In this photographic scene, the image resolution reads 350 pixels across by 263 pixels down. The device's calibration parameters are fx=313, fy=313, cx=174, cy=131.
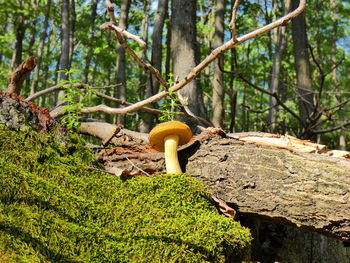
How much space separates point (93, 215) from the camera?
1.99 meters

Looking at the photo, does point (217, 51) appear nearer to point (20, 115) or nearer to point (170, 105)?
point (170, 105)

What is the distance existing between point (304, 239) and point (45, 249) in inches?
110

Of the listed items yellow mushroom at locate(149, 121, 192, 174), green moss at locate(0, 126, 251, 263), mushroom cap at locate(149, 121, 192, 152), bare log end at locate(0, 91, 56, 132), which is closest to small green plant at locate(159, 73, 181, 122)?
mushroom cap at locate(149, 121, 192, 152)

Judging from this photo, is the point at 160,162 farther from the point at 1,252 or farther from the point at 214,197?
the point at 1,252

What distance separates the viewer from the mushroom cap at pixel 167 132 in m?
2.34

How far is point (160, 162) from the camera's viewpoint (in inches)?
101

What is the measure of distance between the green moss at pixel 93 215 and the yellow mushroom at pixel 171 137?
160mm

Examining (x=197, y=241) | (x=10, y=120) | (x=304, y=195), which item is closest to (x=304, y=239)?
(x=304, y=195)

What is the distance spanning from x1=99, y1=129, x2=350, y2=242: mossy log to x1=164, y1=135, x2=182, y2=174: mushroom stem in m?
0.12

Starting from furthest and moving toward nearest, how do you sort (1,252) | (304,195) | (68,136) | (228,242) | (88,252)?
(68,136) → (304,195) → (228,242) → (88,252) → (1,252)

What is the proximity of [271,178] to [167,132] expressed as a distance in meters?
0.84

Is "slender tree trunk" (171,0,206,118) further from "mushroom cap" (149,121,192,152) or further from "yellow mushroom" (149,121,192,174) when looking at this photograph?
"yellow mushroom" (149,121,192,174)

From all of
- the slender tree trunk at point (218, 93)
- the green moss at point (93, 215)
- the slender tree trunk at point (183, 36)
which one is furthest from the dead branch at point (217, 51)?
the slender tree trunk at point (218, 93)

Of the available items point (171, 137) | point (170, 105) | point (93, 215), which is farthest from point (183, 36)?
point (93, 215)
